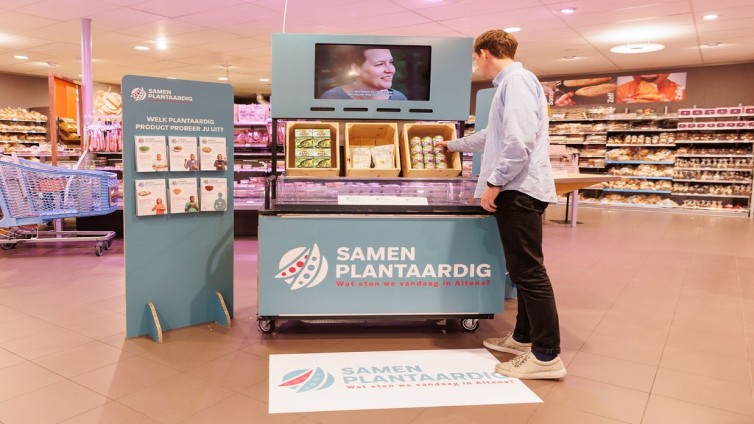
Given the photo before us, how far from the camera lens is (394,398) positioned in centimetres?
248

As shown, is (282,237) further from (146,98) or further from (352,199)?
(146,98)

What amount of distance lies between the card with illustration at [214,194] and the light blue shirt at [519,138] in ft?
5.55

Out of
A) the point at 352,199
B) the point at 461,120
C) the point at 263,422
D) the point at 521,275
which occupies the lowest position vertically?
the point at 263,422

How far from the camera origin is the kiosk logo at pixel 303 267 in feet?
10.2

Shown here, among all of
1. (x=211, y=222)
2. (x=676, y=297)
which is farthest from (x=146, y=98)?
(x=676, y=297)

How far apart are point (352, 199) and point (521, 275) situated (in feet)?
3.54

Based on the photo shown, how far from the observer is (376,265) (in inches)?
124

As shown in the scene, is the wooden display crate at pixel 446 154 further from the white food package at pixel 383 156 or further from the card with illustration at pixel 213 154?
the card with illustration at pixel 213 154

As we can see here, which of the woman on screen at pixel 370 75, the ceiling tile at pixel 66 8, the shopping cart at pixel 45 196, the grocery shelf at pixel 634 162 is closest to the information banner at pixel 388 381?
the woman on screen at pixel 370 75

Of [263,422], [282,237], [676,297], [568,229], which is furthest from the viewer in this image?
[568,229]

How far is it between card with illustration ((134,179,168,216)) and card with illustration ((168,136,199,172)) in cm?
14

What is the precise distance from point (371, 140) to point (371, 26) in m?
5.71

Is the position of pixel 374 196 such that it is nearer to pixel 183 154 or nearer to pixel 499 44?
pixel 499 44

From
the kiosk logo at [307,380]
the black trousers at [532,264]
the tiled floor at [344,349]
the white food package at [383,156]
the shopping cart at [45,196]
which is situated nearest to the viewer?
the tiled floor at [344,349]
